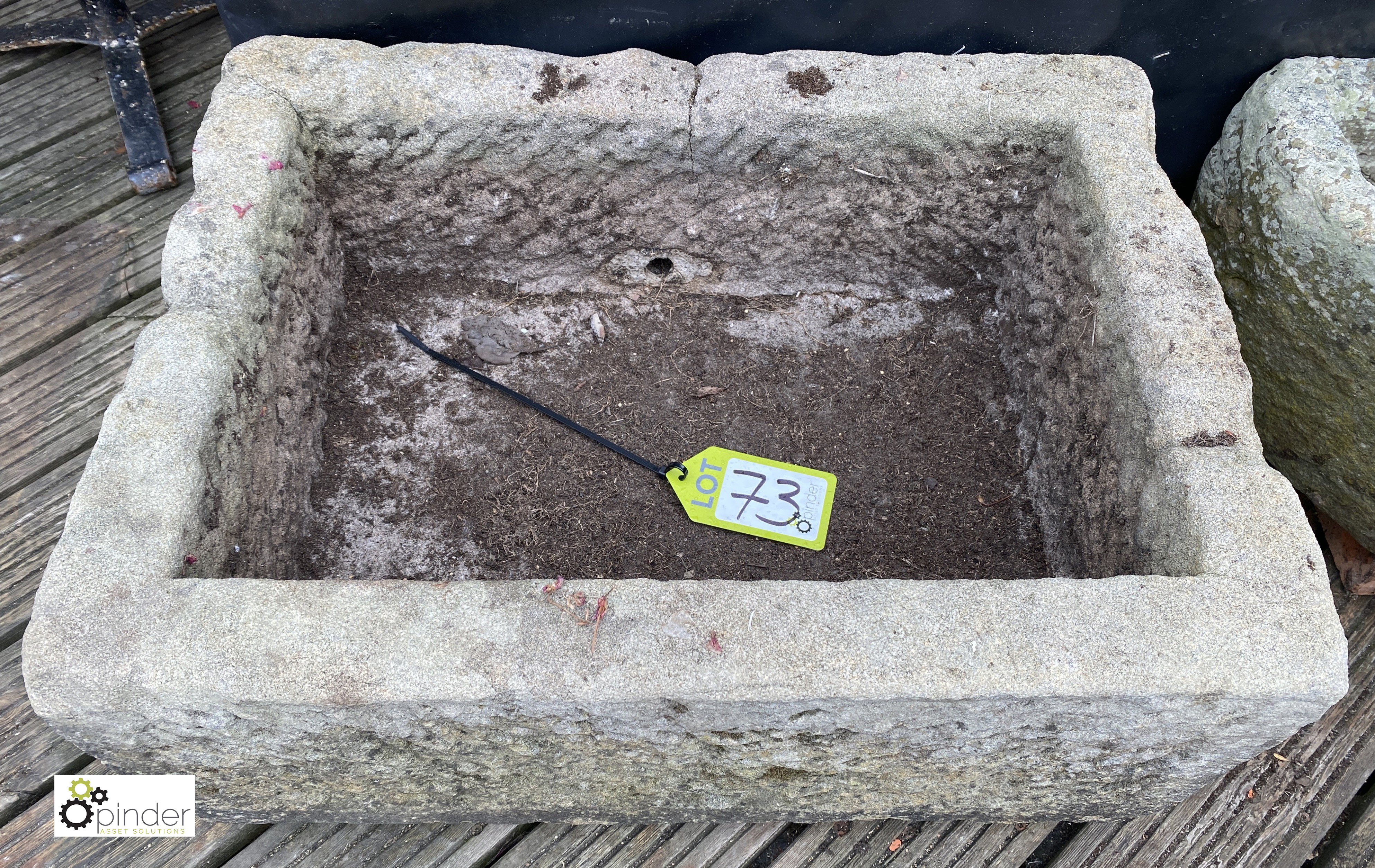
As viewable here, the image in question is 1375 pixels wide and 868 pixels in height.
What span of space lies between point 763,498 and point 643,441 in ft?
0.93

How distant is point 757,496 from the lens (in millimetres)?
1825

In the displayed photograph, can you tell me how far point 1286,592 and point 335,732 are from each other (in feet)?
4.32

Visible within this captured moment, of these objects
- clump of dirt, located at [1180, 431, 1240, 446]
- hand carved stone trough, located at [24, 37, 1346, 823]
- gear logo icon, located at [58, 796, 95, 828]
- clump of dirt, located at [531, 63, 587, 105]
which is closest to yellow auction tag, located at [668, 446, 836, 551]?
hand carved stone trough, located at [24, 37, 1346, 823]

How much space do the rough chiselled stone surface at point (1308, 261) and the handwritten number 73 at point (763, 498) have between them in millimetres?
1028

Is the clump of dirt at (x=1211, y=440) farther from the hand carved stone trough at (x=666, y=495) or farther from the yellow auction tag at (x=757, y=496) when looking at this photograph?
the yellow auction tag at (x=757, y=496)

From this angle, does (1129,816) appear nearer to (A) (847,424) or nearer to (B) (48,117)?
(A) (847,424)

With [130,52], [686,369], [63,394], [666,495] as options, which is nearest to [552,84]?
[686,369]

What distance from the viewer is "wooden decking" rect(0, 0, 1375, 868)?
5.51ft

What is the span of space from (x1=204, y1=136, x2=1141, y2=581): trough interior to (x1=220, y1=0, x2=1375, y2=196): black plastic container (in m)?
0.33

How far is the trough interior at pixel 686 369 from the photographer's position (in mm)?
1746

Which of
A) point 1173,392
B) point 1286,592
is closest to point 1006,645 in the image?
point 1286,592

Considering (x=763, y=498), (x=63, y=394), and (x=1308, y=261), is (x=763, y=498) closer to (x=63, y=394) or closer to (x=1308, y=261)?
(x=1308, y=261)

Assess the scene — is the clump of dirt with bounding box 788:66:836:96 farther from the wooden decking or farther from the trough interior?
the wooden decking

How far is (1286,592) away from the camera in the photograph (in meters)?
1.22
